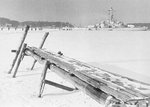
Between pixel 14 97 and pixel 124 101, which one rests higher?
pixel 124 101

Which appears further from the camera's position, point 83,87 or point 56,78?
point 56,78

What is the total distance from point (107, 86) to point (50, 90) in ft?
13.0

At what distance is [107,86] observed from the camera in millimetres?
4109

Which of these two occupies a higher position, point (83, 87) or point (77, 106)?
point (83, 87)

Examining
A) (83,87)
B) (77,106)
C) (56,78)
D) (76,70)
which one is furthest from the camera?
(56,78)

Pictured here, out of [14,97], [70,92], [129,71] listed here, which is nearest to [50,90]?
[70,92]

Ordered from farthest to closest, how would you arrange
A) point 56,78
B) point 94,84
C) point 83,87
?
point 56,78 < point 83,87 < point 94,84

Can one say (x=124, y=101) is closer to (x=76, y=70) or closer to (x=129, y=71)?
(x=76, y=70)

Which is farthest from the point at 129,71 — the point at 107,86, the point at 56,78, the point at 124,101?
the point at 124,101

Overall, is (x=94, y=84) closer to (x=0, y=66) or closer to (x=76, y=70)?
(x=76, y=70)

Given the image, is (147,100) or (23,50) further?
(23,50)

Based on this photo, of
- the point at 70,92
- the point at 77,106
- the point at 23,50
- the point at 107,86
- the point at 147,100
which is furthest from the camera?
the point at 23,50

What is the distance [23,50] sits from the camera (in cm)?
1053

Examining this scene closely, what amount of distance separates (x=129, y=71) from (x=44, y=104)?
551 centimetres
